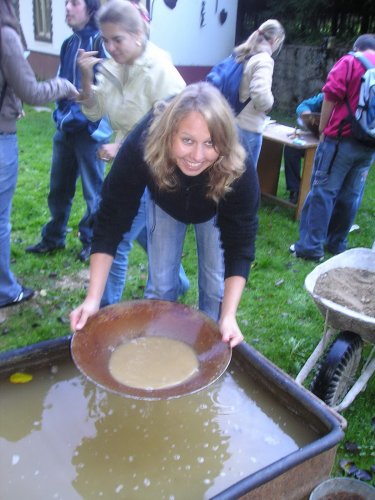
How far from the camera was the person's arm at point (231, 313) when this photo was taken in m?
2.07

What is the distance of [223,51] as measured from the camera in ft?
38.1

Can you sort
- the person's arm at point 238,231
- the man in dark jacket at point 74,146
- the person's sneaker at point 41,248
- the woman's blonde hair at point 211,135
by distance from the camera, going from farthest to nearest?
1. the person's sneaker at point 41,248
2. the man in dark jacket at point 74,146
3. the person's arm at point 238,231
4. the woman's blonde hair at point 211,135

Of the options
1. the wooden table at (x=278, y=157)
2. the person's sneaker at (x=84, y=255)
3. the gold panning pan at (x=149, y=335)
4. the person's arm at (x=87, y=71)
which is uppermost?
the person's arm at (x=87, y=71)

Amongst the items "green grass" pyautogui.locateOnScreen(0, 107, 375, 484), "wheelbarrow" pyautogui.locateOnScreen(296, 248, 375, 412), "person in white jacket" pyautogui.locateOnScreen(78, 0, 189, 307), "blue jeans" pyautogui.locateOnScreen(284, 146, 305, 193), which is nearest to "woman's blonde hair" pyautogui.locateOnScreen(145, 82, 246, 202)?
"person in white jacket" pyautogui.locateOnScreen(78, 0, 189, 307)

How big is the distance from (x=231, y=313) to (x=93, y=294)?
584mm

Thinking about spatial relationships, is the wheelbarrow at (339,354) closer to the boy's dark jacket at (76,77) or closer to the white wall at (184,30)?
the boy's dark jacket at (76,77)

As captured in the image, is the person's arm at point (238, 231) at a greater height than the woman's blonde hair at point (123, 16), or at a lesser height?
lesser

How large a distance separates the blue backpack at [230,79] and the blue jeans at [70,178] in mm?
1162

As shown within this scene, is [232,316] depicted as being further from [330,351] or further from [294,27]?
[294,27]

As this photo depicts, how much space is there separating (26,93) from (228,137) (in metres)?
1.48

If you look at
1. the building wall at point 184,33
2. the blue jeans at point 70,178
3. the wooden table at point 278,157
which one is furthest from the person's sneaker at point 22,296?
the building wall at point 184,33

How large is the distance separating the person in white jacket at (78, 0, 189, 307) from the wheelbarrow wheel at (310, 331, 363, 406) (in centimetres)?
97

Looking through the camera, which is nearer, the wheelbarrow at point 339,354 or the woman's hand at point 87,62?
the wheelbarrow at point 339,354

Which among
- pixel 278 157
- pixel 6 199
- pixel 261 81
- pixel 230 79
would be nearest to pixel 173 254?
pixel 6 199
